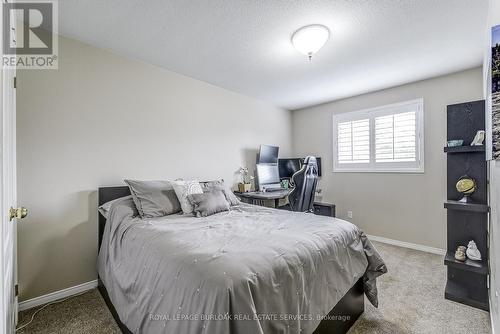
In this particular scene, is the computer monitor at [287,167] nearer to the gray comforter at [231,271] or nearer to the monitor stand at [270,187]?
the monitor stand at [270,187]

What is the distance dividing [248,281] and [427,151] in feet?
11.6

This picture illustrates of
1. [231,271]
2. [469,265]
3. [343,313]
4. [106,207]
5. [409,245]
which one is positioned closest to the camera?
[231,271]

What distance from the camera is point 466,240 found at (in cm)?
224

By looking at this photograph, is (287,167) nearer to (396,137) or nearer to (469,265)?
(396,137)

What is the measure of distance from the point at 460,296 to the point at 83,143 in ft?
12.8

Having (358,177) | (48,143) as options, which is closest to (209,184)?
(48,143)

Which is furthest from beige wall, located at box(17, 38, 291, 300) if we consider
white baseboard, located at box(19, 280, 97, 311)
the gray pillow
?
the gray pillow

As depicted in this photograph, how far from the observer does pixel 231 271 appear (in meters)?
1.06

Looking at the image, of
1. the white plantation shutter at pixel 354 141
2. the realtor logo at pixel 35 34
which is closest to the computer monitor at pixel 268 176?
the white plantation shutter at pixel 354 141

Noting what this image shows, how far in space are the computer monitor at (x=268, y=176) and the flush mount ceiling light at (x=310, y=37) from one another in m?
2.17

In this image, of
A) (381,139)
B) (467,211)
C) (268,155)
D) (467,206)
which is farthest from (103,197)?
(381,139)

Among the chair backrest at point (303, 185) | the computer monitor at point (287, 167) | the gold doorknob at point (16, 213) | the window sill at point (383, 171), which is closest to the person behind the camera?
the gold doorknob at point (16, 213)

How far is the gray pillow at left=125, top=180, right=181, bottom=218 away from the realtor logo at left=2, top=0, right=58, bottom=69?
4.50 ft

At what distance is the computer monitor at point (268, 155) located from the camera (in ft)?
13.5
